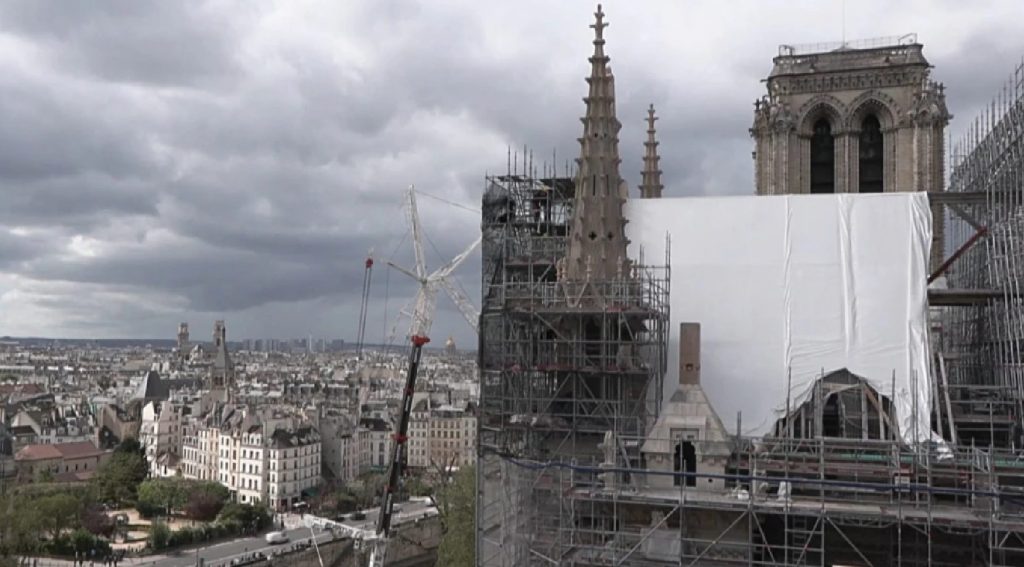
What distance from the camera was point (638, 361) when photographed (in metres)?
28.0

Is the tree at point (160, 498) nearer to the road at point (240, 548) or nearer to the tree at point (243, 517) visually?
the tree at point (243, 517)

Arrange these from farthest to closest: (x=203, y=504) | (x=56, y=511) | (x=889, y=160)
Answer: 1. (x=203, y=504)
2. (x=56, y=511)
3. (x=889, y=160)

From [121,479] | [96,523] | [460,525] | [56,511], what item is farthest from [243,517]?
[460,525]

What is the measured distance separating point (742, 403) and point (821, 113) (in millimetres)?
19215

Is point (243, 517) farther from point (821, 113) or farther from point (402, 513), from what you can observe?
point (821, 113)

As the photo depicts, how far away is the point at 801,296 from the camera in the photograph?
28.2m

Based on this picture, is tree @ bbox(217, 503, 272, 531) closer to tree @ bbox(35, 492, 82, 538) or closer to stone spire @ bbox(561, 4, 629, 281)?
tree @ bbox(35, 492, 82, 538)

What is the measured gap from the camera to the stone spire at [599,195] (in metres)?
29.2

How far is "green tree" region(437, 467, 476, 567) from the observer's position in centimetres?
3975

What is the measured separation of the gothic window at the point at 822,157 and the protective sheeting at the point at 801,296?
15.0m

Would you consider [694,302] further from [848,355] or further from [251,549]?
[251,549]

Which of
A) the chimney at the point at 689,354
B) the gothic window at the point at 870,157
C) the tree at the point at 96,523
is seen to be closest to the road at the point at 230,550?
the tree at the point at 96,523

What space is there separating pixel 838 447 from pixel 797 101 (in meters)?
22.0

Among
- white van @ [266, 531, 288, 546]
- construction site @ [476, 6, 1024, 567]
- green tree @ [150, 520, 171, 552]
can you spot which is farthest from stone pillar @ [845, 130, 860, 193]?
green tree @ [150, 520, 171, 552]
